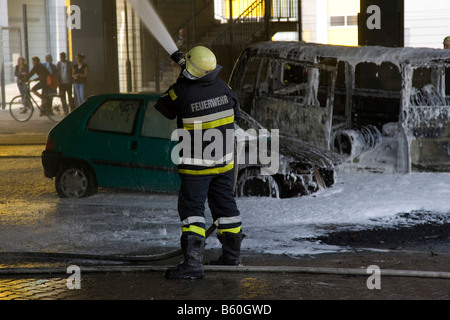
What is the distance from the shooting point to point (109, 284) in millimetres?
5551

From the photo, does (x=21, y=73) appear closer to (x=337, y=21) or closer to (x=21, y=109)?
(x=21, y=109)

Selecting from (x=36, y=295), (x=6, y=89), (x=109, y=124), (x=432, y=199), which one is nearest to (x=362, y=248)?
(x=432, y=199)

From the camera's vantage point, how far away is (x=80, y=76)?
20562 millimetres

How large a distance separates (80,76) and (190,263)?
1565 centimetres

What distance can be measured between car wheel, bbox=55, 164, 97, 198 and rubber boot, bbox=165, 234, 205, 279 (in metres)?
3.96

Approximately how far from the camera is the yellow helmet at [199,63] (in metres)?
5.68

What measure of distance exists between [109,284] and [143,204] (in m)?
3.54

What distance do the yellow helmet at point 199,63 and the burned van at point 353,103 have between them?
4.47 m

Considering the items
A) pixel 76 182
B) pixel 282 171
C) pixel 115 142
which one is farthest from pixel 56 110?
pixel 282 171

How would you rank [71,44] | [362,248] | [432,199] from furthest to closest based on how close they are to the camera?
[71,44], [432,199], [362,248]

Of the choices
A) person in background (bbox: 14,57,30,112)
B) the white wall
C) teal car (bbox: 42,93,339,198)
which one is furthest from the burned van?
person in background (bbox: 14,57,30,112)

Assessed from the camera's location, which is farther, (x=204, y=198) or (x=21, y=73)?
(x=21, y=73)

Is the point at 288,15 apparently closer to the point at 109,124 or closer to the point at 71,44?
the point at 71,44

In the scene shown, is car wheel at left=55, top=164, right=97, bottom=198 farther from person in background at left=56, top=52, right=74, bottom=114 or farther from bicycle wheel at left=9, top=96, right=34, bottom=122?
person in background at left=56, top=52, right=74, bottom=114
